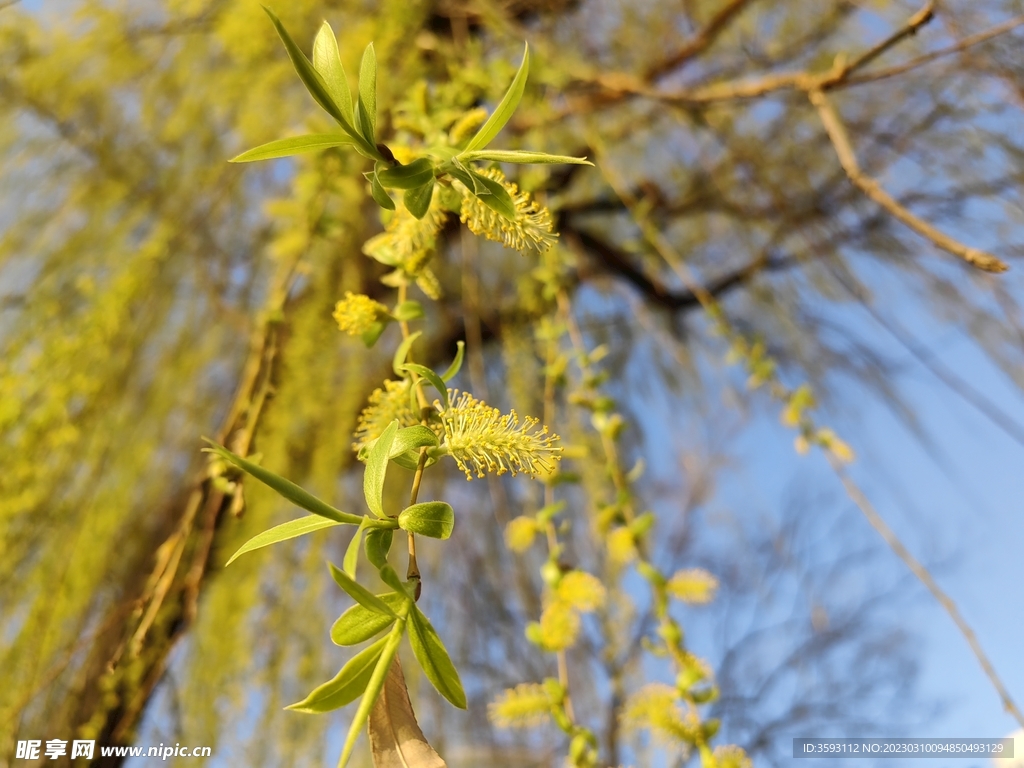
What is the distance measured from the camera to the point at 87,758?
808 mm

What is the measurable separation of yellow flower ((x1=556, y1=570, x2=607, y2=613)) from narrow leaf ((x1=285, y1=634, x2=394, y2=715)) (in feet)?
1.11

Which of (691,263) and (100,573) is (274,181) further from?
(691,263)

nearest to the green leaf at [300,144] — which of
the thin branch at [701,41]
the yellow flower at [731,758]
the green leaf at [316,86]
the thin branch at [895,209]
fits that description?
the green leaf at [316,86]

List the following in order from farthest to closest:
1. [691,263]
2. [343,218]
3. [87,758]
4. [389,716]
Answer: [691,263]
[343,218]
[87,758]
[389,716]

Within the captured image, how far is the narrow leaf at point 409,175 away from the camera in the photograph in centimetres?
26

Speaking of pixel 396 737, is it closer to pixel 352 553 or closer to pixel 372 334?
pixel 352 553

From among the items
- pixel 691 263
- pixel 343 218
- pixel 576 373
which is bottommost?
pixel 576 373

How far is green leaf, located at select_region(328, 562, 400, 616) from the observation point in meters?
0.19

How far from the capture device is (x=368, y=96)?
0.25 m

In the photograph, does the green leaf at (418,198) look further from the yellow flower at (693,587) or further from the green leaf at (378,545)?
the yellow flower at (693,587)

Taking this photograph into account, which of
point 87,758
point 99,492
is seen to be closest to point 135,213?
point 99,492

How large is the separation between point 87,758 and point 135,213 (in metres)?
0.71

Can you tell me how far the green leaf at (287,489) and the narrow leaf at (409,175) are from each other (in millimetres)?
117

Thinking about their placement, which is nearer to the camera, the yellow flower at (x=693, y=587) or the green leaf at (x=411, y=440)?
the green leaf at (x=411, y=440)
